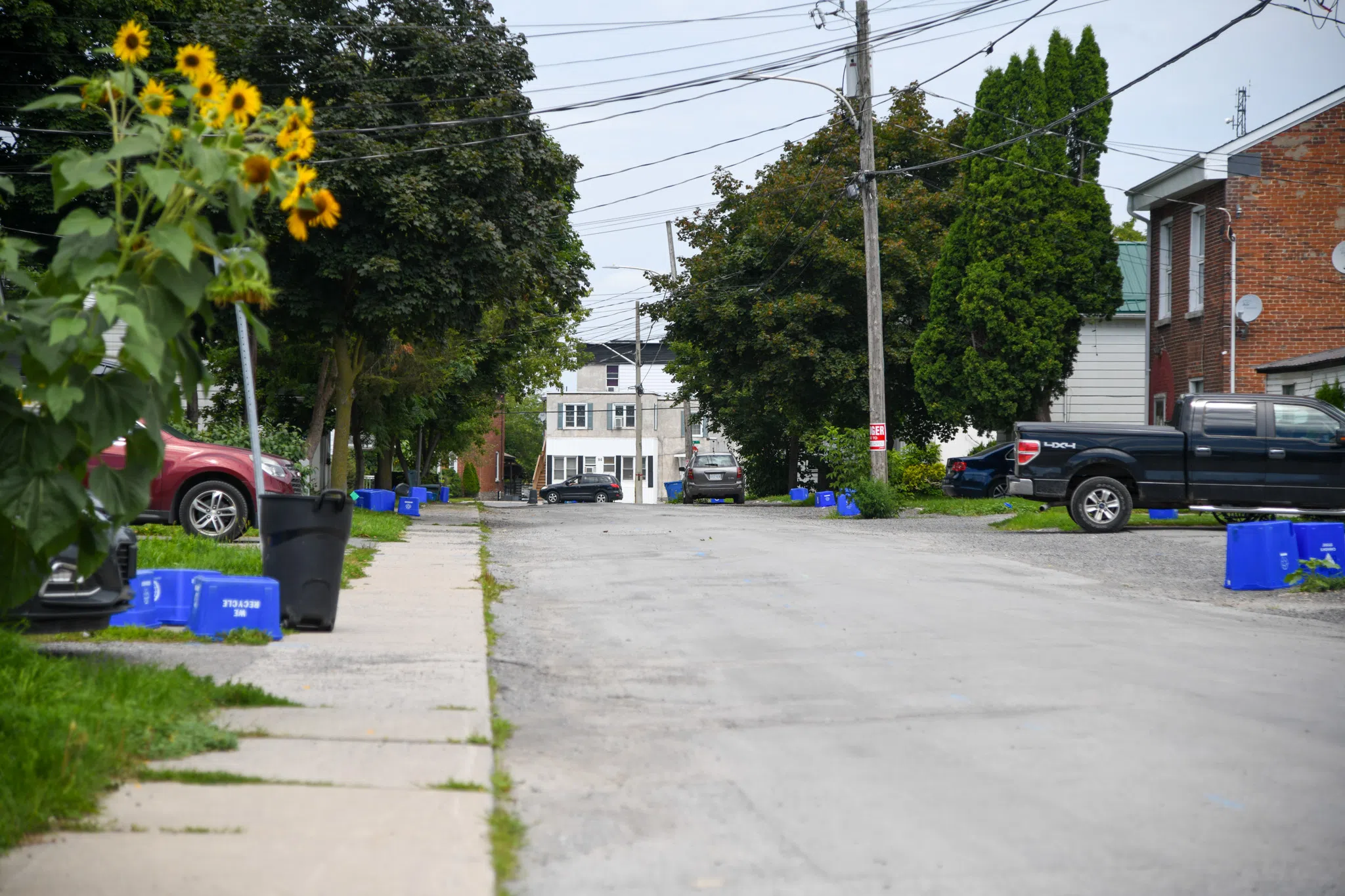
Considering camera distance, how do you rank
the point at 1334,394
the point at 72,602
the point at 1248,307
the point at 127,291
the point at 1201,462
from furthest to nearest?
the point at 1248,307 < the point at 1334,394 < the point at 1201,462 < the point at 72,602 < the point at 127,291

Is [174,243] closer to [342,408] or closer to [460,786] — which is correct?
[460,786]

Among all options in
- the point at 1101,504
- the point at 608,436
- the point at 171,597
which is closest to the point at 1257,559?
the point at 1101,504

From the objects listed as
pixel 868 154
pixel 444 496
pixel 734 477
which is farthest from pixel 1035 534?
pixel 444 496

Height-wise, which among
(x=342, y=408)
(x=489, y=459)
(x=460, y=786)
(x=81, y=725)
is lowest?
(x=460, y=786)

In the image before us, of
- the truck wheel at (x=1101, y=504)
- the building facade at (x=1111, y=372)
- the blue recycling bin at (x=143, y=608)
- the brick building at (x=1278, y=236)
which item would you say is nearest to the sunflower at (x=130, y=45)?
the blue recycling bin at (x=143, y=608)

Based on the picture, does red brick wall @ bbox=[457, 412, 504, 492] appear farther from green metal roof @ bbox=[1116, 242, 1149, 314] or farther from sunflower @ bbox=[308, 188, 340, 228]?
sunflower @ bbox=[308, 188, 340, 228]

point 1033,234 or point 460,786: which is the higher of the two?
point 1033,234

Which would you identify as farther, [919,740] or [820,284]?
[820,284]

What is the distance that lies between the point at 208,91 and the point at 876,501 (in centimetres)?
2281

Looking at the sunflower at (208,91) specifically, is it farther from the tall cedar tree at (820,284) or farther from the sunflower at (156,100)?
the tall cedar tree at (820,284)

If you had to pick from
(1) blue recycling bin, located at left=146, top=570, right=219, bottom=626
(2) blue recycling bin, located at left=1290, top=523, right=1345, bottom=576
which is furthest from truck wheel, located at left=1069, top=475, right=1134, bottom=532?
(1) blue recycling bin, located at left=146, top=570, right=219, bottom=626

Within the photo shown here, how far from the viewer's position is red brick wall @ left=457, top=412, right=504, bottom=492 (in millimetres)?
88000

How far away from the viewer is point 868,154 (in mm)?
28203

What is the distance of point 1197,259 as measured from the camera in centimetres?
2811
